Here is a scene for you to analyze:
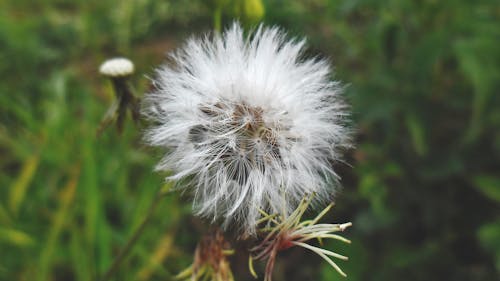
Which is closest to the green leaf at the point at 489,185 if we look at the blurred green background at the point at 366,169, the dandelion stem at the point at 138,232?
the blurred green background at the point at 366,169

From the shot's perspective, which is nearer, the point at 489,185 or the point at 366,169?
the point at 489,185

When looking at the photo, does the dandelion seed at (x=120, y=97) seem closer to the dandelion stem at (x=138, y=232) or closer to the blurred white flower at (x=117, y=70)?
the blurred white flower at (x=117, y=70)

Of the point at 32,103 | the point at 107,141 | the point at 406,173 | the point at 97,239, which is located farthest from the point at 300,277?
the point at 32,103

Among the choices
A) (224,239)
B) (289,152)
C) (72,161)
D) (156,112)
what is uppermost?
(72,161)

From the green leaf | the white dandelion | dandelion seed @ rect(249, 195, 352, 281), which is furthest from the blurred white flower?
the green leaf

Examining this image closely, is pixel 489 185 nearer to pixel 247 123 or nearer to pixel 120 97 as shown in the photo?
pixel 247 123

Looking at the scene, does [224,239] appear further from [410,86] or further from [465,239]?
[465,239]

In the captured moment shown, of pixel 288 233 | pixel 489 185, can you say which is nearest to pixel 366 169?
pixel 489 185
